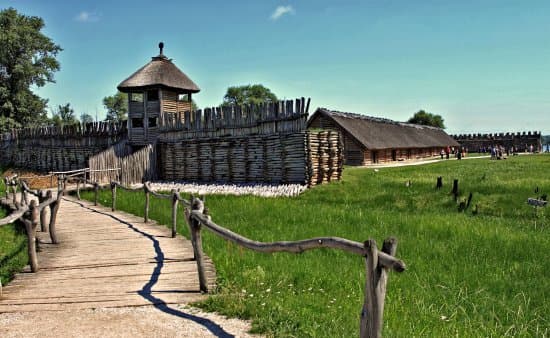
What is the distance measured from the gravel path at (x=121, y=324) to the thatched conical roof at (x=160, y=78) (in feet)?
70.0

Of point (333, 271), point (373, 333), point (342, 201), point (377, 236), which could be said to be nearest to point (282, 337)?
point (373, 333)

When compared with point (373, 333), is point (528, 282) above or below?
below

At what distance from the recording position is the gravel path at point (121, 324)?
474 centimetres

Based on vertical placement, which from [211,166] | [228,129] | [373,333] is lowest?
[373,333]

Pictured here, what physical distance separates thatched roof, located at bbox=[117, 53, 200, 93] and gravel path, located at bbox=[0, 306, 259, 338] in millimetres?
21335

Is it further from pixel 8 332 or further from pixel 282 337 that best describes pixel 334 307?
pixel 8 332

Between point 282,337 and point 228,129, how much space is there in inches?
738

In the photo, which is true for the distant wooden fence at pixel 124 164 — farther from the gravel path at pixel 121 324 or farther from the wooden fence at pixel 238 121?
the gravel path at pixel 121 324

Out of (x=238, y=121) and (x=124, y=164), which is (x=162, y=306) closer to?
(x=238, y=121)

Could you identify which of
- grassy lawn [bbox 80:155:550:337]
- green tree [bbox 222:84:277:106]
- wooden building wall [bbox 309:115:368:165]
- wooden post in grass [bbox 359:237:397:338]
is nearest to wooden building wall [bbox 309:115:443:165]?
wooden building wall [bbox 309:115:368:165]

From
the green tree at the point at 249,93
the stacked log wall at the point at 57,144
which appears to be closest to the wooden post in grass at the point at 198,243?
the stacked log wall at the point at 57,144

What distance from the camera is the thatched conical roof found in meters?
25.5

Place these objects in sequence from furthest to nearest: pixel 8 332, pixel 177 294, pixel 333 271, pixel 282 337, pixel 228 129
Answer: pixel 228 129, pixel 333 271, pixel 177 294, pixel 8 332, pixel 282 337

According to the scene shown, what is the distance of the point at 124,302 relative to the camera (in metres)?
5.73
